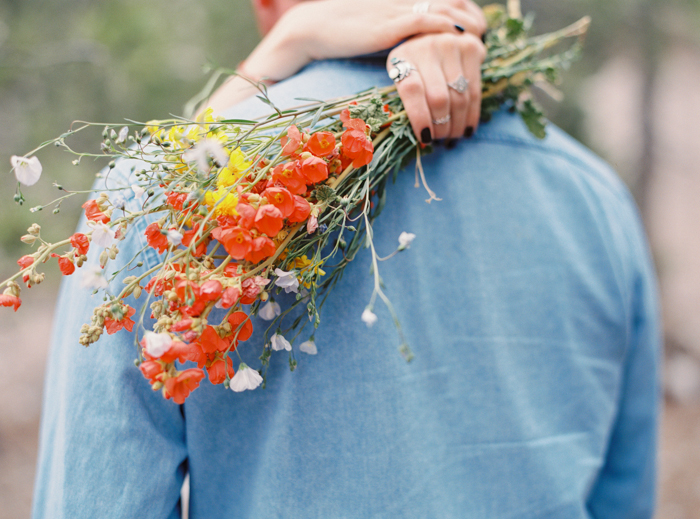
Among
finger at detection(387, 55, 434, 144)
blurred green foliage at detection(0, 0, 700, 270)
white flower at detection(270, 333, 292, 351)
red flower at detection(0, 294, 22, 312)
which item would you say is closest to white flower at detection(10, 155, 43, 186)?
red flower at detection(0, 294, 22, 312)

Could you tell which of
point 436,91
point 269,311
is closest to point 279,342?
point 269,311

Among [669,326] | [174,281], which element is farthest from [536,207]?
A: [669,326]

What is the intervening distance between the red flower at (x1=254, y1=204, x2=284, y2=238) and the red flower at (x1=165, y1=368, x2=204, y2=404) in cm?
19

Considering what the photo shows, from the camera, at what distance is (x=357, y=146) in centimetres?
65

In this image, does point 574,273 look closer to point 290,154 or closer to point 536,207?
point 536,207

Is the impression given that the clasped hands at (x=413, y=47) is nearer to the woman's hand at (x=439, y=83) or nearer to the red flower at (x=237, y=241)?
the woman's hand at (x=439, y=83)

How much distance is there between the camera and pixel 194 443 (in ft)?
2.82

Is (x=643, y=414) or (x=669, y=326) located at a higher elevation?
(x=643, y=414)

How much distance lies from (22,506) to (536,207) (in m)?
4.13

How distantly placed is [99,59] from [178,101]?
63 cm

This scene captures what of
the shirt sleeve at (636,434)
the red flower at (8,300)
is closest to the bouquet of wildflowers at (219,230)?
the red flower at (8,300)

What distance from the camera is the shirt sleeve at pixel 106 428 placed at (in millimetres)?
755

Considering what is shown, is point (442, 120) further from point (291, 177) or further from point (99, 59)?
point (99, 59)

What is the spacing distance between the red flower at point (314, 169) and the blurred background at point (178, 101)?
2348mm
